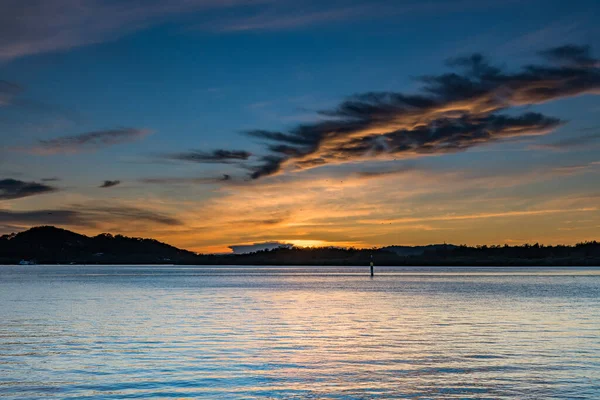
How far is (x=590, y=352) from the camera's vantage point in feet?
113

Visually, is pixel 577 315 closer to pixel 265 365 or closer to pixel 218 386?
pixel 265 365

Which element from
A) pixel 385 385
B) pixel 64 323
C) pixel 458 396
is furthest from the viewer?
pixel 64 323

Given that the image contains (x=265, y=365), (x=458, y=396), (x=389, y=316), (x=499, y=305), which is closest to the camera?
(x=458, y=396)

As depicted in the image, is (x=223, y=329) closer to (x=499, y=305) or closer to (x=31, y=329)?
(x=31, y=329)

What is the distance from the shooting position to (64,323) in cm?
5028

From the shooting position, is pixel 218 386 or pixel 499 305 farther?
pixel 499 305

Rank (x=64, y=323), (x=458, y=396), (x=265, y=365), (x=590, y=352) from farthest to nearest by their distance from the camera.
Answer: (x=64, y=323)
(x=590, y=352)
(x=265, y=365)
(x=458, y=396)

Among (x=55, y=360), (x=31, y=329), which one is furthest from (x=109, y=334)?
(x=55, y=360)

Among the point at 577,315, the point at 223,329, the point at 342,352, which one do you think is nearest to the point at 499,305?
the point at 577,315

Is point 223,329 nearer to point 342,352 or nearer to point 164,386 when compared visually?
point 342,352

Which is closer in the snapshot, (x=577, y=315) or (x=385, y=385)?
(x=385, y=385)

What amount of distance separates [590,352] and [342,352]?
13.2 meters

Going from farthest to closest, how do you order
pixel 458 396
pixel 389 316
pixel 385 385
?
1. pixel 389 316
2. pixel 385 385
3. pixel 458 396

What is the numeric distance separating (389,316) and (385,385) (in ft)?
106
